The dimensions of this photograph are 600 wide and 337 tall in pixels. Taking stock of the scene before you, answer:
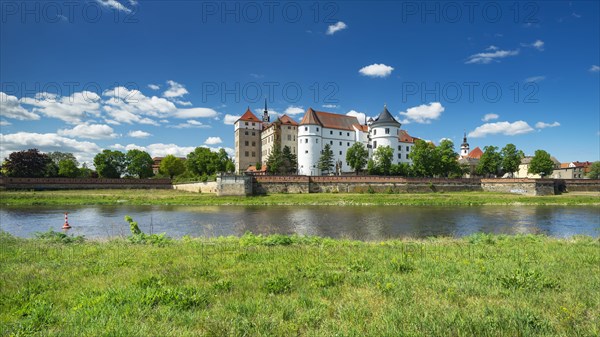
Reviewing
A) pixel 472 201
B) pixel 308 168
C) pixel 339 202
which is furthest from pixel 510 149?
pixel 339 202

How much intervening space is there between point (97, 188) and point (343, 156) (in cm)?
5006

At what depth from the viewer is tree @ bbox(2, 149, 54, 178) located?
6838 centimetres

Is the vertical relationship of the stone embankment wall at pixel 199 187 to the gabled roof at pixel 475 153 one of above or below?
below

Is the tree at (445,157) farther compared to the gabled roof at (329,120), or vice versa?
the gabled roof at (329,120)

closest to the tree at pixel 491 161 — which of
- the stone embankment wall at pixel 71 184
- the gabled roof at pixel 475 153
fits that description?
the gabled roof at pixel 475 153

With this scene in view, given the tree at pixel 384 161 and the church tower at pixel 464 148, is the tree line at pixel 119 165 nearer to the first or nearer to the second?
the tree at pixel 384 161

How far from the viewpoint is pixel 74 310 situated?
511 centimetres

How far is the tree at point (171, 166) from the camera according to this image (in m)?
90.5

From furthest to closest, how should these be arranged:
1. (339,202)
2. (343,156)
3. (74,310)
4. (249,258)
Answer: (343,156)
(339,202)
(249,258)
(74,310)

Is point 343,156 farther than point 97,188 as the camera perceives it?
Yes

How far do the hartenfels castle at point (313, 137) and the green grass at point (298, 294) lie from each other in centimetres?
6317

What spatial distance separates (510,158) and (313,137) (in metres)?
43.6

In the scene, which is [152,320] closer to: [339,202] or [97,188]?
[339,202]

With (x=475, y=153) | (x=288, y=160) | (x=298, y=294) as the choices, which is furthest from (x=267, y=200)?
(x=475, y=153)
